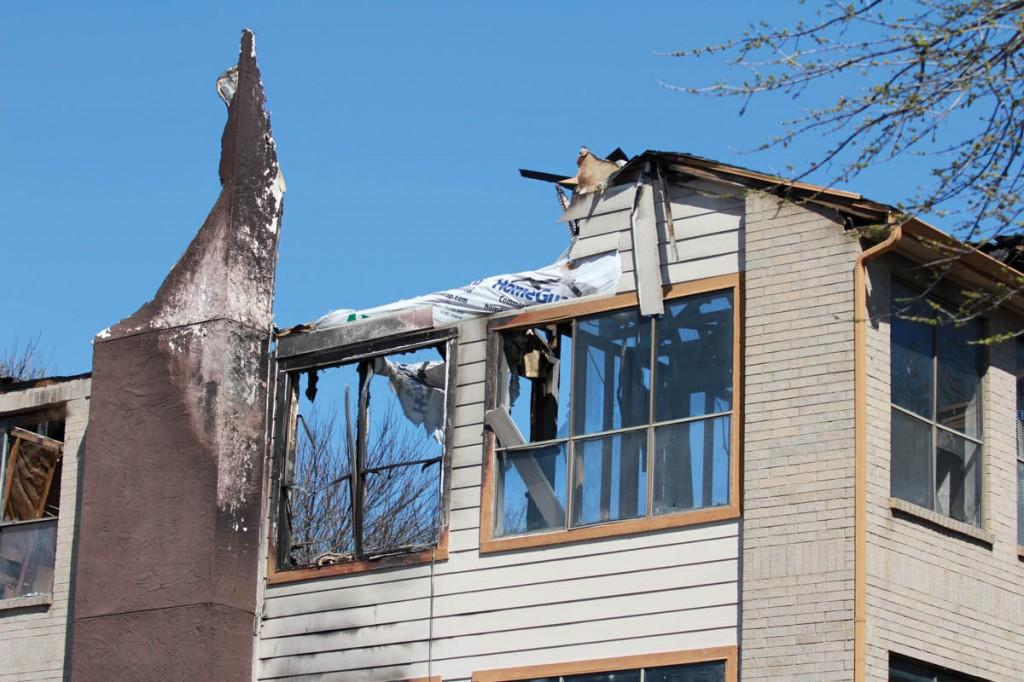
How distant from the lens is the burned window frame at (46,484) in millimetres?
20484

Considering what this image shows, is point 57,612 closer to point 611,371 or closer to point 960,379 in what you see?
point 611,371

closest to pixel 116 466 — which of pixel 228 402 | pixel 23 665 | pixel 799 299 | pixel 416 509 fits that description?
pixel 228 402

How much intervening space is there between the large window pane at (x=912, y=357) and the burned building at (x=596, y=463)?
3 centimetres

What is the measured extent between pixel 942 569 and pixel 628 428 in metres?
3.06

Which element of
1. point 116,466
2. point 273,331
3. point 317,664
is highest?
point 273,331

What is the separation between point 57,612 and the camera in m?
20.0

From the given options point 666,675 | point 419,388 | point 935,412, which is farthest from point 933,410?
point 419,388

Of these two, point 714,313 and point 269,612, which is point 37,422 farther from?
point 714,313

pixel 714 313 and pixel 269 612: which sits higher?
pixel 714 313

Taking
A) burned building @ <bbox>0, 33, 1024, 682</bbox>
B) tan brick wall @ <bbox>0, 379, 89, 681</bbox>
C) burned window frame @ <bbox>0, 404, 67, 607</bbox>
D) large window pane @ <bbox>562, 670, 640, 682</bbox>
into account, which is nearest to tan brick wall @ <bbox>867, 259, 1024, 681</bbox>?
burned building @ <bbox>0, 33, 1024, 682</bbox>

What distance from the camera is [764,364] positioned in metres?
15.6

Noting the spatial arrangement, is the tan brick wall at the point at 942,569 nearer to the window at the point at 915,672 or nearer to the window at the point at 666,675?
the window at the point at 915,672

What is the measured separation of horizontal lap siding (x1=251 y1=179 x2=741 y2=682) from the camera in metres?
15.5

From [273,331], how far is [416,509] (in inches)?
517
